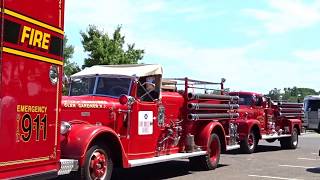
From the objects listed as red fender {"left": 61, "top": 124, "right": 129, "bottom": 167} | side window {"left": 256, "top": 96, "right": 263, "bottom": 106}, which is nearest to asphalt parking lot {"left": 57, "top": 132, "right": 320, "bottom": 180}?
red fender {"left": 61, "top": 124, "right": 129, "bottom": 167}

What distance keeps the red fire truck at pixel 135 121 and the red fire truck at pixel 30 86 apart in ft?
5.03

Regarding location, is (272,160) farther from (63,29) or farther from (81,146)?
(63,29)

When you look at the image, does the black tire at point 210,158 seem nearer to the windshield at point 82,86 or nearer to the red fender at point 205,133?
the red fender at point 205,133

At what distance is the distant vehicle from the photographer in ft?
117

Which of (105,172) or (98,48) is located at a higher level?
(98,48)

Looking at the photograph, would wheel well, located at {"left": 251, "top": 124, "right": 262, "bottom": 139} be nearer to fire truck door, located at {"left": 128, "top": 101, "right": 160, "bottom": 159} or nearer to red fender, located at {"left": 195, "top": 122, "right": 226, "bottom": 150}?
red fender, located at {"left": 195, "top": 122, "right": 226, "bottom": 150}

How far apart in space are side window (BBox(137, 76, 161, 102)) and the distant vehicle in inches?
1042

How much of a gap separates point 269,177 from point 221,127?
7.43 ft

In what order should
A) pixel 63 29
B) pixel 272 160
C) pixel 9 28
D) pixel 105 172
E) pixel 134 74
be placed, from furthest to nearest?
pixel 272 160 → pixel 134 74 → pixel 105 172 → pixel 63 29 → pixel 9 28

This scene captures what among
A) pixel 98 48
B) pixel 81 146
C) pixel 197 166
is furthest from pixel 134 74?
pixel 98 48

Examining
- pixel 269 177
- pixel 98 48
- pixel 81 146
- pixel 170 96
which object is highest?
pixel 98 48

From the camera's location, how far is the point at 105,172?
29.0ft

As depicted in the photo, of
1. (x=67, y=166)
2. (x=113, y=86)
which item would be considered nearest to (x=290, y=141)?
(x=113, y=86)

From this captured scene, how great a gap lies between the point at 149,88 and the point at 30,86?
456 centimetres
